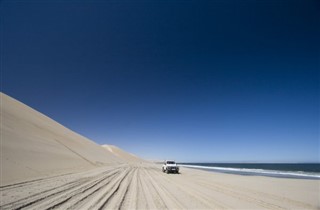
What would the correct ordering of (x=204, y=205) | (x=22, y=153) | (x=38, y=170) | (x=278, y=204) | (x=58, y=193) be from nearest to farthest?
(x=204, y=205) < (x=278, y=204) < (x=58, y=193) < (x=38, y=170) < (x=22, y=153)

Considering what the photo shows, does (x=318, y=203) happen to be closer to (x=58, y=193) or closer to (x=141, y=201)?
(x=141, y=201)

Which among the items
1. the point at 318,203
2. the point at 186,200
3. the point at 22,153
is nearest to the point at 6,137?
the point at 22,153

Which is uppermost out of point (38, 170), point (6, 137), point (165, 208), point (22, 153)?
point (6, 137)

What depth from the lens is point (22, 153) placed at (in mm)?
23344

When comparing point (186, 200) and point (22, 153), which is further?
point (22, 153)

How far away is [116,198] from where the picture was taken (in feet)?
39.0

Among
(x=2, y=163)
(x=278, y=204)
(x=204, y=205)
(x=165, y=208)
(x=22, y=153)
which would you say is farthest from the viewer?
(x=22, y=153)

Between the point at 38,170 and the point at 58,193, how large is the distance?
1051cm

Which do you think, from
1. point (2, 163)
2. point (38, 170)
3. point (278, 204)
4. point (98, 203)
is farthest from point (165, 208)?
point (38, 170)

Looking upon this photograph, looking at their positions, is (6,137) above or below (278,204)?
above

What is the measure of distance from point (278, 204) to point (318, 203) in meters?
2.15

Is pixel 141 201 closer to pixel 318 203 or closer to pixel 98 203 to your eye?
pixel 98 203

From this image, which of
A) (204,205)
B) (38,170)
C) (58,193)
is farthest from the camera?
(38,170)

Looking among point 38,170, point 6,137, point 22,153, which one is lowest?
point 38,170
